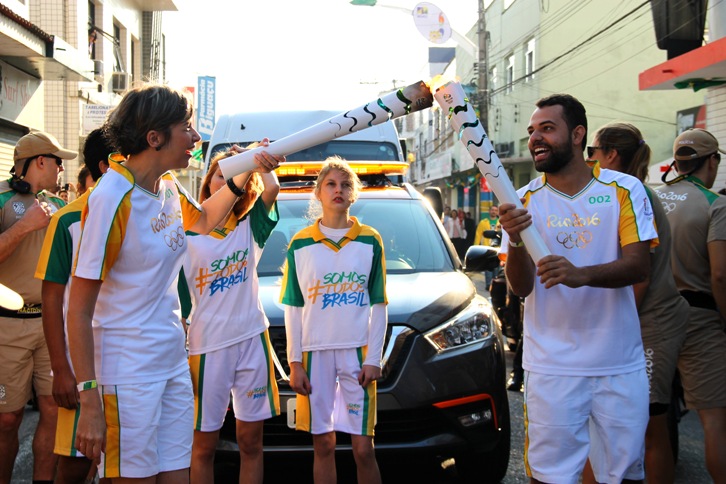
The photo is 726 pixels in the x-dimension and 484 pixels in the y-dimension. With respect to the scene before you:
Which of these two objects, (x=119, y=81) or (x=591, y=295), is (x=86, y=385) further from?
(x=119, y=81)

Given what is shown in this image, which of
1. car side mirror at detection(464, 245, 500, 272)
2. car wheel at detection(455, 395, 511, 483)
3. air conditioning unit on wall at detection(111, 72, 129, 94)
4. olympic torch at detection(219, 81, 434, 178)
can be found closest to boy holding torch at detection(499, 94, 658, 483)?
olympic torch at detection(219, 81, 434, 178)

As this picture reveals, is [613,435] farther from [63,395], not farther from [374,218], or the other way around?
[374,218]

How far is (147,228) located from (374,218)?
9.54ft

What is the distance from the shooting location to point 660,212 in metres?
3.73

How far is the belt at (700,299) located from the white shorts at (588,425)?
1.18 m

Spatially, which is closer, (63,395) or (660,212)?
(63,395)

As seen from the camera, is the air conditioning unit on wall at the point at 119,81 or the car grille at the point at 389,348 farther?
the air conditioning unit on wall at the point at 119,81

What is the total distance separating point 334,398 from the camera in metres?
4.04

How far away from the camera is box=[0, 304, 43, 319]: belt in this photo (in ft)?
14.3

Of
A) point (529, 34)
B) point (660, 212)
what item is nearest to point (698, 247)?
point (660, 212)

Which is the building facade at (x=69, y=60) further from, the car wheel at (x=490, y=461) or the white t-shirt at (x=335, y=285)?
the car wheel at (x=490, y=461)

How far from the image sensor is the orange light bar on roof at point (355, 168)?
20.1 ft

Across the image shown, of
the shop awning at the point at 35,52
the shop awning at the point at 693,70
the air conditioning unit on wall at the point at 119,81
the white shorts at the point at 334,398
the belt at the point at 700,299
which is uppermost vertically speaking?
the air conditioning unit on wall at the point at 119,81

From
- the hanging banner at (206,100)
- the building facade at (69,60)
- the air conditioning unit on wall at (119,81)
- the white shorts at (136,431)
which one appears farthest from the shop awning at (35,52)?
the hanging banner at (206,100)
